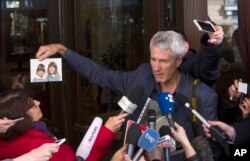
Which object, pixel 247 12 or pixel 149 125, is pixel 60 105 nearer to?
pixel 247 12

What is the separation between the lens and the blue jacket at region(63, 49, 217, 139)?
2.25m

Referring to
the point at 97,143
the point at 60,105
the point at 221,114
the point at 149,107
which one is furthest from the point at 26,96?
the point at 60,105

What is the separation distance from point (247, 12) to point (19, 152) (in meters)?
1.49

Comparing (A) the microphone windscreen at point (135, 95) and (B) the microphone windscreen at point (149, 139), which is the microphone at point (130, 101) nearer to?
(A) the microphone windscreen at point (135, 95)

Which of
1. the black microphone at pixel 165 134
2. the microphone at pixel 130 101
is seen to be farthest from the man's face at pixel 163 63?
the black microphone at pixel 165 134

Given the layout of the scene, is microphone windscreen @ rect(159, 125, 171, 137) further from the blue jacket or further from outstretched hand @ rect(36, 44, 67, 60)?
outstretched hand @ rect(36, 44, 67, 60)

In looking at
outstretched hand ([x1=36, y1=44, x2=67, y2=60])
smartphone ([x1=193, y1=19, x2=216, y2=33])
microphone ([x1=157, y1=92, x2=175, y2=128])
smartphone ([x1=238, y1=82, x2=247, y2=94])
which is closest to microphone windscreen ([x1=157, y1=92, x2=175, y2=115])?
microphone ([x1=157, y1=92, x2=175, y2=128])

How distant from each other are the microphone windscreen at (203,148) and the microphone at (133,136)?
1.13 feet

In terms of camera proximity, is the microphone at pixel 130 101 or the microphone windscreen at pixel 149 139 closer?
the microphone windscreen at pixel 149 139

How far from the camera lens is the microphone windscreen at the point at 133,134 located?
178cm

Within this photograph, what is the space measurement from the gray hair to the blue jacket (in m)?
0.18

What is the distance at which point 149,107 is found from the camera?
2133 mm

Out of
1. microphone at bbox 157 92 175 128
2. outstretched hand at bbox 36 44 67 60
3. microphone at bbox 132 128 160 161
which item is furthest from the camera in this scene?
outstretched hand at bbox 36 44 67 60

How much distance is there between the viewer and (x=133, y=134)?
179 cm
